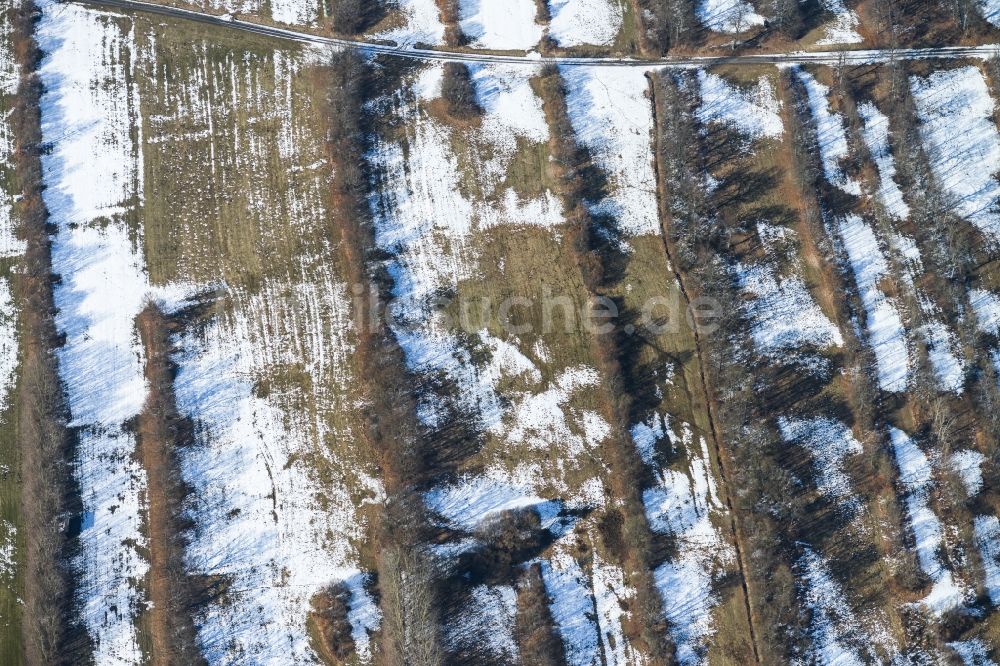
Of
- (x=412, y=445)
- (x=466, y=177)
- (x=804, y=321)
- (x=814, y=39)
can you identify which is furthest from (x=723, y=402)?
(x=814, y=39)

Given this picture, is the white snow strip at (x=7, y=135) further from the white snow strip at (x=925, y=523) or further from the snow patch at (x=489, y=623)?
the white snow strip at (x=925, y=523)

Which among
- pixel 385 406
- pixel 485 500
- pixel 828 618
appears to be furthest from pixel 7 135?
pixel 828 618

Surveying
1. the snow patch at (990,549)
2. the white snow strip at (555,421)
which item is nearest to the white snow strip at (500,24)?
the white snow strip at (555,421)

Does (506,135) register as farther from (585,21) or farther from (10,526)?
(10,526)

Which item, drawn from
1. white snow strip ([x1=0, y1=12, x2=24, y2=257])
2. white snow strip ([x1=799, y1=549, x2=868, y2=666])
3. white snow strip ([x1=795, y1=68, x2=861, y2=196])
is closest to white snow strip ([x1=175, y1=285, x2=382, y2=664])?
white snow strip ([x1=0, y1=12, x2=24, y2=257])

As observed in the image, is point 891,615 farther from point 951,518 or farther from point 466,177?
point 466,177

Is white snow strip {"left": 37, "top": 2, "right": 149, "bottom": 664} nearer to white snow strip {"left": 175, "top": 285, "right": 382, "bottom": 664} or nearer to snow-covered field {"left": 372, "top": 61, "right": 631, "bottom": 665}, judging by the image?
white snow strip {"left": 175, "top": 285, "right": 382, "bottom": 664}

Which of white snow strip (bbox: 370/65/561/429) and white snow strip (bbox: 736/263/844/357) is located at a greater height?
white snow strip (bbox: 370/65/561/429)
